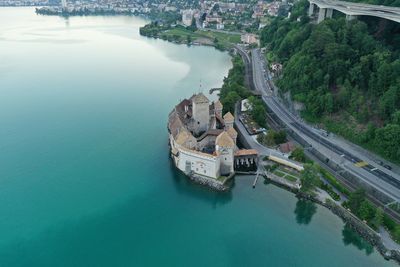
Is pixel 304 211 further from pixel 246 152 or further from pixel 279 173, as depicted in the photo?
pixel 246 152

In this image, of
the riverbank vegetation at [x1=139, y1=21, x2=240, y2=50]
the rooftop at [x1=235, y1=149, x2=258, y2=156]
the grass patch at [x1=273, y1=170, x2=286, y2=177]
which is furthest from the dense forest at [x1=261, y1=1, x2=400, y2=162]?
the riverbank vegetation at [x1=139, y1=21, x2=240, y2=50]

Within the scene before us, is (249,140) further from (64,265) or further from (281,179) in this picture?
(64,265)

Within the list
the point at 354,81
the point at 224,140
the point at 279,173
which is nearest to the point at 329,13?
the point at 354,81

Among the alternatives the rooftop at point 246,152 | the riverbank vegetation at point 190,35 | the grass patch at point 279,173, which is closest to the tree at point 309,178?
the grass patch at point 279,173

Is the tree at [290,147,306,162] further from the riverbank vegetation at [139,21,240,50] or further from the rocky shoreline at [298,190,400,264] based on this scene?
the riverbank vegetation at [139,21,240,50]

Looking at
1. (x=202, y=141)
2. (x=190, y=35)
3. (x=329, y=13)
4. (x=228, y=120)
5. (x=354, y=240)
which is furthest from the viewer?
(x=190, y=35)
